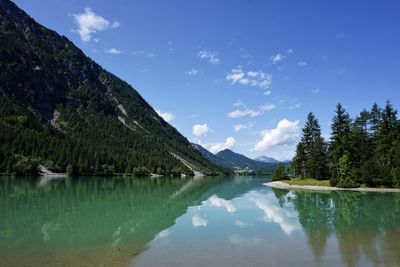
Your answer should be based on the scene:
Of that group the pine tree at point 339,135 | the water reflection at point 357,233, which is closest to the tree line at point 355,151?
the pine tree at point 339,135

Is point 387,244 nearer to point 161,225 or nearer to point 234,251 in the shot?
point 234,251

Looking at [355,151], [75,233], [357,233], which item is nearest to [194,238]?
[75,233]

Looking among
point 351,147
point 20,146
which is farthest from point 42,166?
point 351,147

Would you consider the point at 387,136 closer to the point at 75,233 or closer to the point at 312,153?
the point at 312,153

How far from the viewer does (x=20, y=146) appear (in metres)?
160

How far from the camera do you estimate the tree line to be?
272 ft

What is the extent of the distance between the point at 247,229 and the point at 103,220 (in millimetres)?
14609

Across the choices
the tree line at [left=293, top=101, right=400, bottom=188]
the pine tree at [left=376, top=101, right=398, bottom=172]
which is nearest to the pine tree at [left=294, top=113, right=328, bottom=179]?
the tree line at [left=293, top=101, right=400, bottom=188]

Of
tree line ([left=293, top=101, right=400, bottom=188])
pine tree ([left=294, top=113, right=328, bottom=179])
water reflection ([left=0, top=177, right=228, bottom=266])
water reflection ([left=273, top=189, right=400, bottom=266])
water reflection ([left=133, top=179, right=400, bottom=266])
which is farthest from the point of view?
pine tree ([left=294, top=113, right=328, bottom=179])

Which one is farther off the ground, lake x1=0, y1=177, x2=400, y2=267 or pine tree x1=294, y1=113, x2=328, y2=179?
pine tree x1=294, y1=113, x2=328, y2=179

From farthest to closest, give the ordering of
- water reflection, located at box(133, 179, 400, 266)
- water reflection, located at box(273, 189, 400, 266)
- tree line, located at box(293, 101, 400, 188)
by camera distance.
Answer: tree line, located at box(293, 101, 400, 188) < water reflection, located at box(273, 189, 400, 266) < water reflection, located at box(133, 179, 400, 266)

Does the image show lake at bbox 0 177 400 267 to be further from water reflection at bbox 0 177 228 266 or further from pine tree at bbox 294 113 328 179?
pine tree at bbox 294 113 328 179

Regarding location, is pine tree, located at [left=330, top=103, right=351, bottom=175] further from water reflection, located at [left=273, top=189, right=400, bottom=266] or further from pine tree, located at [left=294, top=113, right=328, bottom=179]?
water reflection, located at [left=273, top=189, right=400, bottom=266]

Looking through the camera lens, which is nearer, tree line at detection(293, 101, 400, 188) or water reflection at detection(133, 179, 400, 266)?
water reflection at detection(133, 179, 400, 266)
